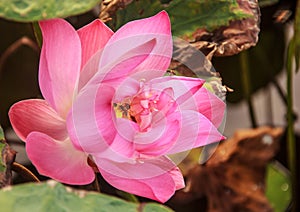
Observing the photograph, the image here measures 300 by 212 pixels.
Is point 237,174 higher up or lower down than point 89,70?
lower down

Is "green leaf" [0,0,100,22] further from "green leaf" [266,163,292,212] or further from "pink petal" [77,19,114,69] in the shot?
"green leaf" [266,163,292,212]

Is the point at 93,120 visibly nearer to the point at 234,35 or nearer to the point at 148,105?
the point at 148,105

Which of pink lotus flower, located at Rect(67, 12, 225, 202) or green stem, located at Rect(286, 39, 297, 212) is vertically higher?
pink lotus flower, located at Rect(67, 12, 225, 202)

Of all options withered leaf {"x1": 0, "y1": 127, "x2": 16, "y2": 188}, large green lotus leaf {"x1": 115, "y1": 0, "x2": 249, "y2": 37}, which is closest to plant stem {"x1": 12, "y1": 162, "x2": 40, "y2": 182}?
withered leaf {"x1": 0, "y1": 127, "x2": 16, "y2": 188}

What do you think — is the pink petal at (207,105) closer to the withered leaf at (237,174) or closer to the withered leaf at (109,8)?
the withered leaf at (109,8)

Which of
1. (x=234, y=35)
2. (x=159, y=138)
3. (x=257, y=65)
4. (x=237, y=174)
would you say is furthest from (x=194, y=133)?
(x=257, y=65)

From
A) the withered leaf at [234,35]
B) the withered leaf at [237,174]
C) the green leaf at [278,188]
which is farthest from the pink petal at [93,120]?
the green leaf at [278,188]
